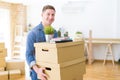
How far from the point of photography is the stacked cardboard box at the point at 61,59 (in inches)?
57.7

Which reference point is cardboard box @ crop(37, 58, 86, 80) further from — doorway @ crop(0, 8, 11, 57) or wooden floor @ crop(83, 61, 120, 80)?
doorway @ crop(0, 8, 11, 57)

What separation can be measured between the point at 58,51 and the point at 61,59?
0.07 metres

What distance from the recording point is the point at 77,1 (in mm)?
6691

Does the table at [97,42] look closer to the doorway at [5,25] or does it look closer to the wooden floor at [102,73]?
the wooden floor at [102,73]

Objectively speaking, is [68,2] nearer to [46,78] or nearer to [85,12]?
[85,12]

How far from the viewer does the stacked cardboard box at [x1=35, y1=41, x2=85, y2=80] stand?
1467 mm

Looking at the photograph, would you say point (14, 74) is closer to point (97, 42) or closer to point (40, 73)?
point (97, 42)

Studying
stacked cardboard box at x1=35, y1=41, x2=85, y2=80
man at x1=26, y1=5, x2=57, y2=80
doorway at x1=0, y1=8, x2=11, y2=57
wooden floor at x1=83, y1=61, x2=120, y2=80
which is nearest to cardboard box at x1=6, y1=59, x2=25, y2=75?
wooden floor at x1=83, y1=61, x2=120, y2=80

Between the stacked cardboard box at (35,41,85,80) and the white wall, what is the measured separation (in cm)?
483

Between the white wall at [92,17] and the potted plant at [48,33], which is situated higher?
the white wall at [92,17]

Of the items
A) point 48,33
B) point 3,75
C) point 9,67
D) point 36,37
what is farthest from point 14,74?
point 48,33

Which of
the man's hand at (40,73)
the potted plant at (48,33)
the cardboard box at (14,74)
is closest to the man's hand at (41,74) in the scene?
the man's hand at (40,73)

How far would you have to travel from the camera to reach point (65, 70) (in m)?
1.52

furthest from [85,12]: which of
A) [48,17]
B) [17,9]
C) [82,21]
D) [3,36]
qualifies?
[48,17]
